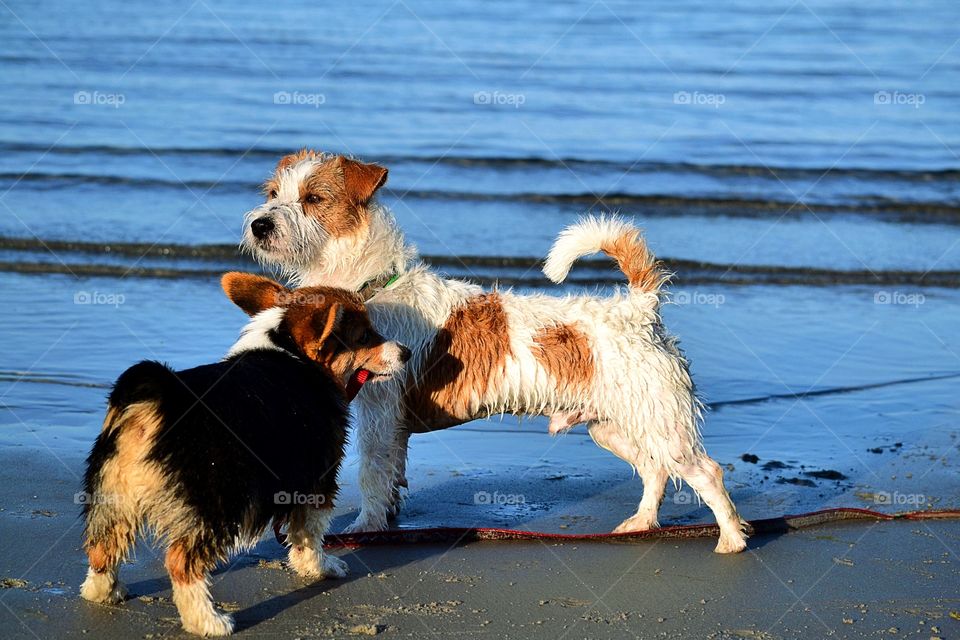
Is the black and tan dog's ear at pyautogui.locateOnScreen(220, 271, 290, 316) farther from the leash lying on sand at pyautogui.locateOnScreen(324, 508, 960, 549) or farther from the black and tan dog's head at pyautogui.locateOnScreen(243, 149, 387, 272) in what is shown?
the leash lying on sand at pyautogui.locateOnScreen(324, 508, 960, 549)

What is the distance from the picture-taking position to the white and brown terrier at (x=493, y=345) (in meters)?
5.54

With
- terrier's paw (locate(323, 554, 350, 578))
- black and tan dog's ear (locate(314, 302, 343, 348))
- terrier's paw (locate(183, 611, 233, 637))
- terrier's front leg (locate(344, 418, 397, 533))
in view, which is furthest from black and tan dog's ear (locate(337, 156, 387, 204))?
terrier's paw (locate(183, 611, 233, 637))

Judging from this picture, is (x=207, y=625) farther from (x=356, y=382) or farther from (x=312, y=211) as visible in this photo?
(x=312, y=211)

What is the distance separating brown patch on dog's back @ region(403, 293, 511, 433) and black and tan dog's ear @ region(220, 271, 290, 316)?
0.89 m

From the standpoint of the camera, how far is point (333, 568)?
4.95m

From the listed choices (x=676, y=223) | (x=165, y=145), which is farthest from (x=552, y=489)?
(x=165, y=145)

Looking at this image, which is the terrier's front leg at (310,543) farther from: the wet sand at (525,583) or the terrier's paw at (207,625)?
the terrier's paw at (207,625)

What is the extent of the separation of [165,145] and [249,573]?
10800 mm

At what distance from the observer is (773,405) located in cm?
777

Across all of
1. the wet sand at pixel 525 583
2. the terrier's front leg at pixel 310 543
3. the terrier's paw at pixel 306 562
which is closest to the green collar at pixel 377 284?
the wet sand at pixel 525 583

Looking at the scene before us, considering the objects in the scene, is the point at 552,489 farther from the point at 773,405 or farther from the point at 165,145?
the point at 165,145

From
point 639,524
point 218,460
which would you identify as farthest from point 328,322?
point 639,524

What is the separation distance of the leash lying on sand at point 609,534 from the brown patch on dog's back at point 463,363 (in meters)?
0.64

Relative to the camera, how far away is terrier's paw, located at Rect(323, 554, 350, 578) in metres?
4.93
